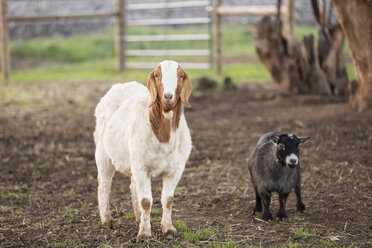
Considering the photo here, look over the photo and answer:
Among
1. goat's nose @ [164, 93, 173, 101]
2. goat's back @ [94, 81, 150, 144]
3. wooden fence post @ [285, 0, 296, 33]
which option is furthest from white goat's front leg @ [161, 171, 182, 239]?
wooden fence post @ [285, 0, 296, 33]

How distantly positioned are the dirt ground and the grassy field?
4.67 meters

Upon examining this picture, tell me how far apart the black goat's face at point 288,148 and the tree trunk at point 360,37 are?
4.27m

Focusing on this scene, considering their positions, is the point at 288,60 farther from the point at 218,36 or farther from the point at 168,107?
the point at 168,107

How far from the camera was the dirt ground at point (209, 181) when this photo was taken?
4.89 meters

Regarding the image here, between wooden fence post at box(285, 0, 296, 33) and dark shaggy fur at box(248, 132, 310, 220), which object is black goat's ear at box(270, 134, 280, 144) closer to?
dark shaggy fur at box(248, 132, 310, 220)

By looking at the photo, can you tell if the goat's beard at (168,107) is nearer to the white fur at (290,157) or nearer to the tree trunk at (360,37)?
the white fur at (290,157)

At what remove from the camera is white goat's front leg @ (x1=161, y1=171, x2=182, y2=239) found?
4.76 meters

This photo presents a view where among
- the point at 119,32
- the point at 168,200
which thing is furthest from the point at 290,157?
the point at 119,32

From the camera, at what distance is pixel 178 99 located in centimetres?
455

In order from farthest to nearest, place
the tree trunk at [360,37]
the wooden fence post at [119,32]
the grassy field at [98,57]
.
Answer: the wooden fence post at [119,32]
the grassy field at [98,57]
the tree trunk at [360,37]

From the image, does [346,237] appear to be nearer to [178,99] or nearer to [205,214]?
[205,214]

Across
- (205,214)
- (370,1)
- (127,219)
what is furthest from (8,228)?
(370,1)

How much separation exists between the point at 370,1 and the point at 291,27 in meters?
4.34

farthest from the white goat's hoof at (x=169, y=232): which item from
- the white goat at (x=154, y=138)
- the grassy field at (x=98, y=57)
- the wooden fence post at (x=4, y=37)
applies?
the wooden fence post at (x=4, y=37)
